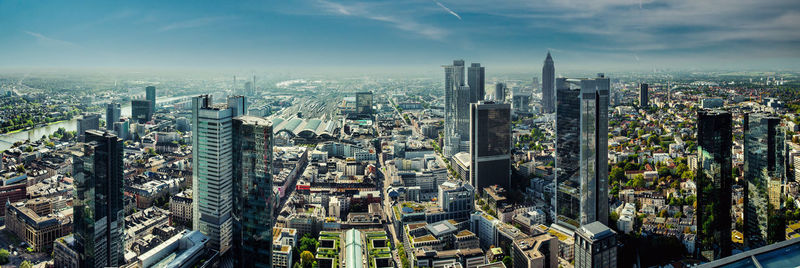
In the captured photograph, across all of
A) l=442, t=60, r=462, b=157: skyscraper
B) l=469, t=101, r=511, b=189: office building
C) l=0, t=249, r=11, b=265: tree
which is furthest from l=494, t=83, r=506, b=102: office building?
l=0, t=249, r=11, b=265: tree

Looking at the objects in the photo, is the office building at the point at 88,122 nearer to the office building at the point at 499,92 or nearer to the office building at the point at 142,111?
the office building at the point at 142,111

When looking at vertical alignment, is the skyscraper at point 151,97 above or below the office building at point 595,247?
above

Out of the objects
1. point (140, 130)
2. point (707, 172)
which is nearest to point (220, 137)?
point (707, 172)

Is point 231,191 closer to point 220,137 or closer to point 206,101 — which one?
point 220,137

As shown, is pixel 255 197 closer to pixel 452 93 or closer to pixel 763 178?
pixel 763 178

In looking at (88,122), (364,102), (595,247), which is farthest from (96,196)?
(364,102)

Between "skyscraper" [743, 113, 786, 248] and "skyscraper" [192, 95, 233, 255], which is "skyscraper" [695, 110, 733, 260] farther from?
"skyscraper" [192, 95, 233, 255]

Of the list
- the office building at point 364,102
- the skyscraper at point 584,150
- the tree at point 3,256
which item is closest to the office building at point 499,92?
the office building at point 364,102
